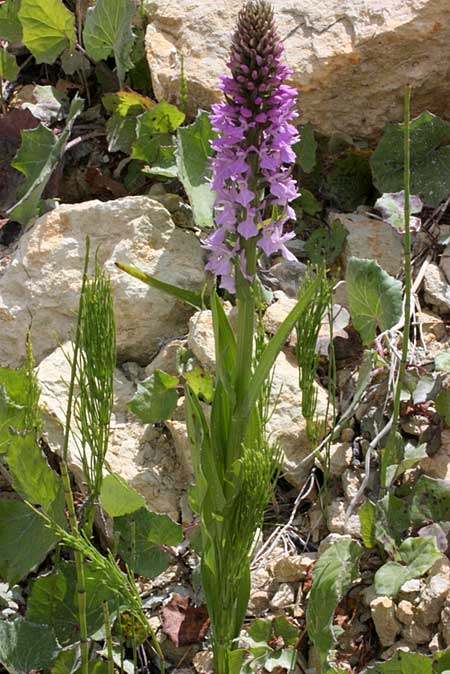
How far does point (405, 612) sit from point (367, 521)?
24 centimetres

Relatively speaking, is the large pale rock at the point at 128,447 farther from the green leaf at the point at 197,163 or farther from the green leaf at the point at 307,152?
the green leaf at the point at 307,152

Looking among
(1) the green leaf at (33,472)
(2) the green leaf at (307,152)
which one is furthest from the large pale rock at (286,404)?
(2) the green leaf at (307,152)

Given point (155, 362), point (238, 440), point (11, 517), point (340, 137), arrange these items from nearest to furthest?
point (238, 440), point (11, 517), point (155, 362), point (340, 137)

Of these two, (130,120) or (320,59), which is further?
(130,120)

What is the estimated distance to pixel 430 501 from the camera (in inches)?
99.0

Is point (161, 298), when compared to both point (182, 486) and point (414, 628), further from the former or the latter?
point (414, 628)

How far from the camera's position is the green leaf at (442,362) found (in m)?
2.66

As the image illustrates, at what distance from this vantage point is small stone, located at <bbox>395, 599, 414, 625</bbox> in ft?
7.77

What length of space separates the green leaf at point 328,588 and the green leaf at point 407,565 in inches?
3.2

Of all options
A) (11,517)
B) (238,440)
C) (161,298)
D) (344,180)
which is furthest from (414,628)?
(344,180)

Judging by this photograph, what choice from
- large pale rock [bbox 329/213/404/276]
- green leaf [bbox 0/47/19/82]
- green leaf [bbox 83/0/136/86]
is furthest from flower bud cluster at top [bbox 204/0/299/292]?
green leaf [bbox 0/47/19/82]

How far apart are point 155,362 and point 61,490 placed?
32.2 inches

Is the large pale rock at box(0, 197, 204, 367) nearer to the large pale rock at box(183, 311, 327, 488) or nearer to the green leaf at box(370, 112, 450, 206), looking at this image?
the large pale rock at box(183, 311, 327, 488)

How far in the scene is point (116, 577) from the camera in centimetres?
213
